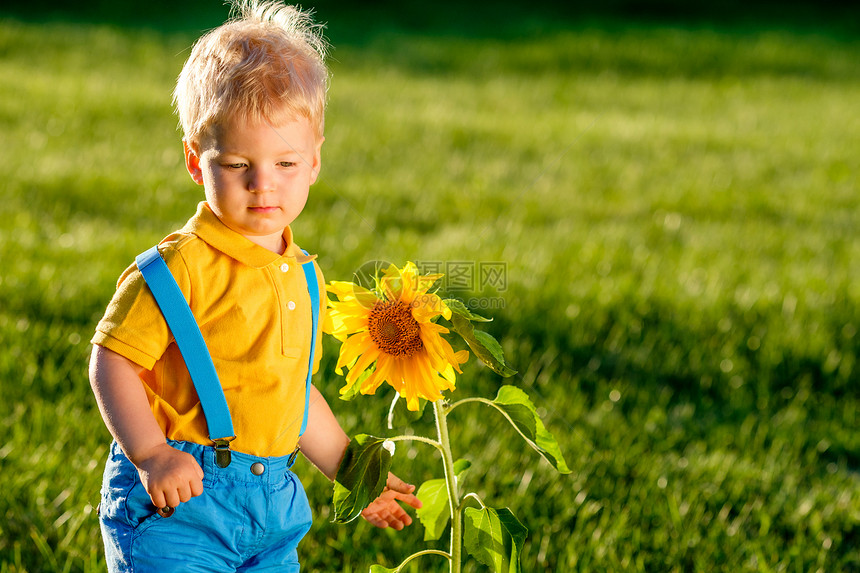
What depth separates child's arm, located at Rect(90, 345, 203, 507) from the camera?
142 cm

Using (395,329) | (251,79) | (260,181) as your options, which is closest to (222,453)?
(395,329)

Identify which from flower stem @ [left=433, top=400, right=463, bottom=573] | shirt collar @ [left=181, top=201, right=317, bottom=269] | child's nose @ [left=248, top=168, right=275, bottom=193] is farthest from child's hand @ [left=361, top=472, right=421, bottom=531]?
child's nose @ [left=248, top=168, right=275, bottom=193]

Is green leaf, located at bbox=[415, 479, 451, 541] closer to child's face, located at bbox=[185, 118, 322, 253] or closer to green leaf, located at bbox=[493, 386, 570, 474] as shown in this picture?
green leaf, located at bbox=[493, 386, 570, 474]

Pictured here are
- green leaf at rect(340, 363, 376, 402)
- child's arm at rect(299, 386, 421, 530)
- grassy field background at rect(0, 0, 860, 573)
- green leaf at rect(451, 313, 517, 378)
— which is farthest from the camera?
grassy field background at rect(0, 0, 860, 573)

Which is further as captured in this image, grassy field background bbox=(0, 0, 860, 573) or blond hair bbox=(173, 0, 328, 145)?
grassy field background bbox=(0, 0, 860, 573)

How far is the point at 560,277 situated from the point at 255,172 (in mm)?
2974

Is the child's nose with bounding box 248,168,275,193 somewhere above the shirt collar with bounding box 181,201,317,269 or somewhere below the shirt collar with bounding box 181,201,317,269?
above

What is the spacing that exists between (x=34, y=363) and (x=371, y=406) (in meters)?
1.14

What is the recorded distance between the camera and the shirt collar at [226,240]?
60.2 inches

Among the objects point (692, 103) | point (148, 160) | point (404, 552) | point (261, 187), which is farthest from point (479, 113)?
point (261, 187)

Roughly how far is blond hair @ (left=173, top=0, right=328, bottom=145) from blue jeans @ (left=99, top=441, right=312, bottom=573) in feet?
1.84

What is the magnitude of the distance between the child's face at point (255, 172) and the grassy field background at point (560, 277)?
3.57 feet

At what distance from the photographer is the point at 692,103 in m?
10.4

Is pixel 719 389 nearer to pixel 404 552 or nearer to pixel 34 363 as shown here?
pixel 404 552
